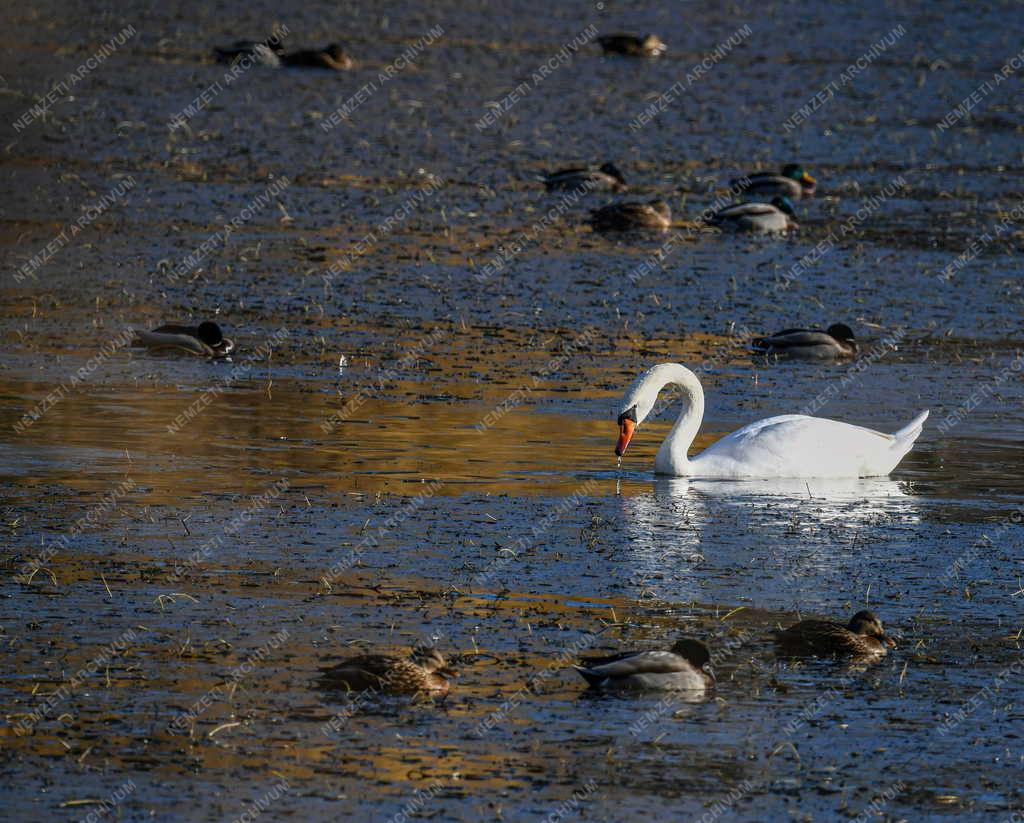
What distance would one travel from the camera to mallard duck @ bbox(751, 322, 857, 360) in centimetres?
1550

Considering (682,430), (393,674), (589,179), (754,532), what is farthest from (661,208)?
(393,674)

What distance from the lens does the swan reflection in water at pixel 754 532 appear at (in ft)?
31.5

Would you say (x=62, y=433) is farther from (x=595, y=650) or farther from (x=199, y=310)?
(x=595, y=650)

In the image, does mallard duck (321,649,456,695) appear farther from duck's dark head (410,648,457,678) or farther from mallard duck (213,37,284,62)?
mallard duck (213,37,284,62)

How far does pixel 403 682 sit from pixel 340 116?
2152 centimetres

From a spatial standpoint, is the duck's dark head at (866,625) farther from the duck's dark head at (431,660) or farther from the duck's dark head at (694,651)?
the duck's dark head at (431,660)

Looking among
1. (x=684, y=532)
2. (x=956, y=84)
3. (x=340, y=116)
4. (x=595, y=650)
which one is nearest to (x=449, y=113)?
(x=340, y=116)

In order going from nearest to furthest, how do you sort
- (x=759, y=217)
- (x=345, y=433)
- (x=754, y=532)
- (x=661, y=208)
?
(x=754, y=532) < (x=345, y=433) < (x=759, y=217) < (x=661, y=208)

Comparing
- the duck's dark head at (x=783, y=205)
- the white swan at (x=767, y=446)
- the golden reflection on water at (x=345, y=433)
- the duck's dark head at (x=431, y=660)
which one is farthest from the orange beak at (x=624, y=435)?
the duck's dark head at (x=783, y=205)

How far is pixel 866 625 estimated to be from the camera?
838 centimetres

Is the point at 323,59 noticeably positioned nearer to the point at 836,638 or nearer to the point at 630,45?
the point at 630,45

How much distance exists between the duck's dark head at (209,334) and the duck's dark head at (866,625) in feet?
25.2

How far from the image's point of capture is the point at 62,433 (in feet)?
41.5

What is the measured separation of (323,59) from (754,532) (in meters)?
23.1
